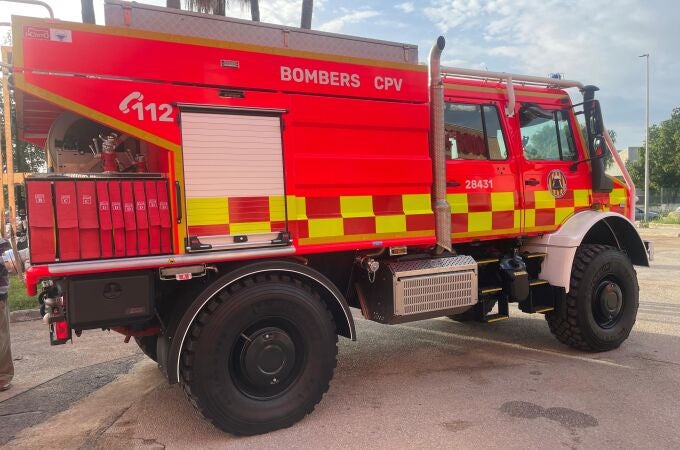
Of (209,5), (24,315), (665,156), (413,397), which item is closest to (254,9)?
(209,5)

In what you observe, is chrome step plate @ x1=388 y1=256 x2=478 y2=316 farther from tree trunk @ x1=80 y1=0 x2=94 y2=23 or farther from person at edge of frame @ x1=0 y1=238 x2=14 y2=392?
tree trunk @ x1=80 y1=0 x2=94 y2=23

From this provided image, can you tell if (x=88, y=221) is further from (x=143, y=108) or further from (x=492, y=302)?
(x=492, y=302)

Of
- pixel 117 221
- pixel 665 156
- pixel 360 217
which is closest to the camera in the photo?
pixel 117 221

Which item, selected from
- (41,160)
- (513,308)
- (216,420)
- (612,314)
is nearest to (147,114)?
(216,420)

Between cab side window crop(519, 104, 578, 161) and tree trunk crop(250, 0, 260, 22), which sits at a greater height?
tree trunk crop(250, 0, 260, 22)

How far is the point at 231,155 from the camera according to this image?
330 centimetres

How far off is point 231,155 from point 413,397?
2.28 meters

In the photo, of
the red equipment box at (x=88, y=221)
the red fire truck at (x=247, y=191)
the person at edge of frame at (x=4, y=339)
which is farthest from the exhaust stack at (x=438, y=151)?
the person at edge of frame at (x=4, y=339)

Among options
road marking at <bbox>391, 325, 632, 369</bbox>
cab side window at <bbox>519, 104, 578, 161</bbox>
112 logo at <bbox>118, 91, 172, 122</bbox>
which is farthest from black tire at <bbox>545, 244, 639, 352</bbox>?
112 logo at <bbox>118, 91, 172, 122</bbox>

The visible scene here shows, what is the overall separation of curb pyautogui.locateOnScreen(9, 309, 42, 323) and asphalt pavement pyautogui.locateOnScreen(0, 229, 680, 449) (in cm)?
116

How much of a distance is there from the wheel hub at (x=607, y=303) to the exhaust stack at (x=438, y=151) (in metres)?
1.95

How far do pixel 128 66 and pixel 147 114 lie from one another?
30cm

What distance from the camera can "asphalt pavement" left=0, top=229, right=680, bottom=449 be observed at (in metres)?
3.27

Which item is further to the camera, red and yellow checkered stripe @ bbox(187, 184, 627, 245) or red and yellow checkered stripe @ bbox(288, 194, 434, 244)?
red and yellow checkered stripe @ bbox(288, 194, 434, 244)
